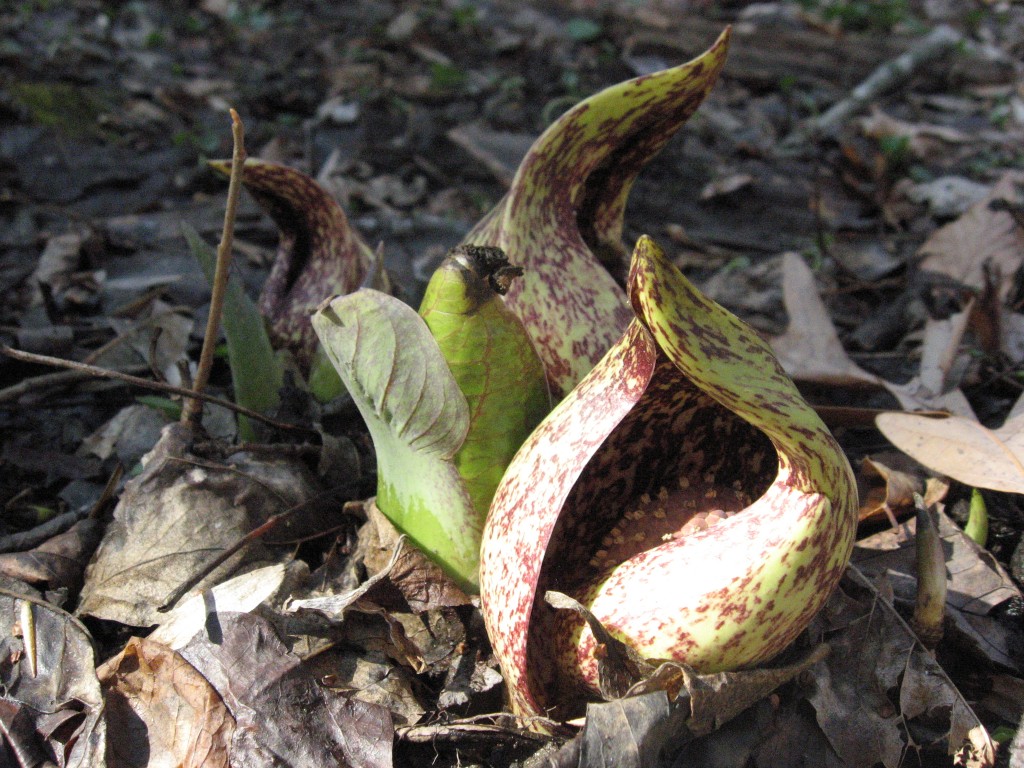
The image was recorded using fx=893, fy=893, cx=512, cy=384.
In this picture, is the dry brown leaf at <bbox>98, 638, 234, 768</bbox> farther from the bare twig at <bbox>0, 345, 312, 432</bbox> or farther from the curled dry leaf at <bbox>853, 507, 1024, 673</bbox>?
the curled dry leaf at <bbox>853, 507, 1024, 673</bbox>

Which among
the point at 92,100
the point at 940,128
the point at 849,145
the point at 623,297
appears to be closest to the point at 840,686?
the point at 623,297

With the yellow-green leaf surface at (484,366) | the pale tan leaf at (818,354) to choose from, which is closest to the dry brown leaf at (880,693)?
the yellow-green leaf surface at (484,366)

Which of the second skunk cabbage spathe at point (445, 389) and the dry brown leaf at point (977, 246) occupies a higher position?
the second skunk cabbage spathe at point (445, 389)

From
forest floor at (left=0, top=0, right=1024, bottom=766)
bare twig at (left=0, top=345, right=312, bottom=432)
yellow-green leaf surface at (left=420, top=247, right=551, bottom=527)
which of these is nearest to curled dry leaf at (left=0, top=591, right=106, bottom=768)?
forest floor at (left=0, top=0, right=1024, bottom=766)

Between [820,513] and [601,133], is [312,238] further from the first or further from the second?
[820,513]

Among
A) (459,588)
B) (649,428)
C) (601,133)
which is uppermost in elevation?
(601,133)

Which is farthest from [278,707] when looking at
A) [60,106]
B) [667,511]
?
[60,106]

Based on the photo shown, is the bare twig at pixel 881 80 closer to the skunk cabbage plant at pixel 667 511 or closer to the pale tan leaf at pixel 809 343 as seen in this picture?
the pale tan leaf at pixel 809 343
